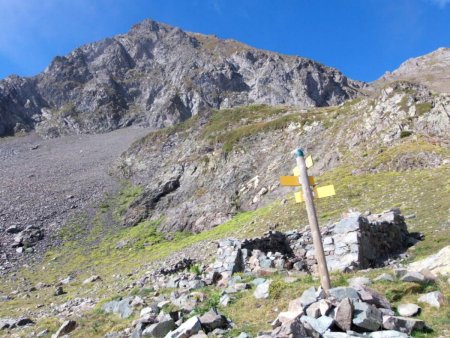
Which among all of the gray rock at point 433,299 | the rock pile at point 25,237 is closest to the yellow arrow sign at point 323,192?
the gray rock at point 433,299

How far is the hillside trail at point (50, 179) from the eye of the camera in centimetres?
5044

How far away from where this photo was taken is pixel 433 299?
8.91 m

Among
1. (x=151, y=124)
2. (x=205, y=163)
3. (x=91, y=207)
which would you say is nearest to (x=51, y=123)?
(x=151, y=124)

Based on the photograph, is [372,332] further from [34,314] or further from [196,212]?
[196,212]

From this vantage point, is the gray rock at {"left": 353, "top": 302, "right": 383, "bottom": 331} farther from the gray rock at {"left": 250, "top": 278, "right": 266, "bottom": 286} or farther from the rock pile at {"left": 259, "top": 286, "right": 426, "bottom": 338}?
the gray rock at {"left": 250, "top": 278, "right": 266, "bottom": 286}

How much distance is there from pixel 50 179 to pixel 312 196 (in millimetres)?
72456

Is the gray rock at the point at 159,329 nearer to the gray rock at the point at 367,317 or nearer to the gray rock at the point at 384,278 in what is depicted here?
the gray rock at the point at 367,317

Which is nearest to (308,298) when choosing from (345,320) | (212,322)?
(345,320)

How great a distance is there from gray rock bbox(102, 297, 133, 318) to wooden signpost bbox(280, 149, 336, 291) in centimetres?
643

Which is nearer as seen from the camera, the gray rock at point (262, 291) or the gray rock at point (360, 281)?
the gray rock at point (360, 281)

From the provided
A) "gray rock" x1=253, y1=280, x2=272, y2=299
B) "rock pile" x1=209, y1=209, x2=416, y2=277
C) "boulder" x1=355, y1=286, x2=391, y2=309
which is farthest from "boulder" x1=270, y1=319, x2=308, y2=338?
"rock pile" x1=209, y1=209, x2=416, y2=277

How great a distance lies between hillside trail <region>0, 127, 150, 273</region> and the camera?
5044 cm

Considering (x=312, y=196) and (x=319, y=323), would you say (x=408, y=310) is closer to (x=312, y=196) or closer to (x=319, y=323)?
(x=319, y=323)

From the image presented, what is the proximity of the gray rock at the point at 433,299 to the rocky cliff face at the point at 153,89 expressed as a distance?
127 m
